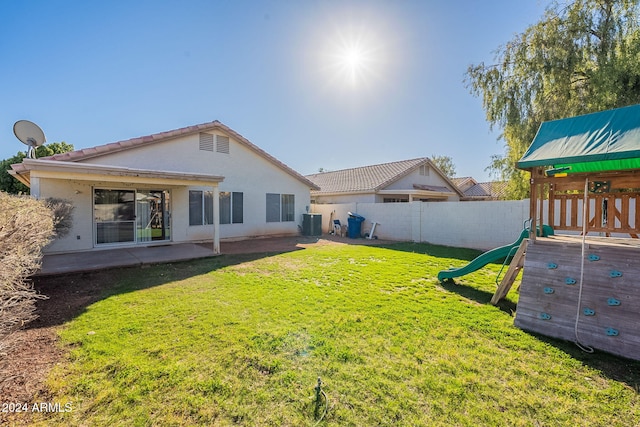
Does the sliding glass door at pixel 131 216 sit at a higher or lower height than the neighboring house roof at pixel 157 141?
lower

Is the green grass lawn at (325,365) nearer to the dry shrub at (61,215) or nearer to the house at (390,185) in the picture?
the dry shrub at (61,215)

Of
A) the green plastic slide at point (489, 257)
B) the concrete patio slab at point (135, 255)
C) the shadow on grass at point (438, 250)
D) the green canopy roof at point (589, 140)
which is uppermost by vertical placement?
the green canopy roof at point (589, 140)

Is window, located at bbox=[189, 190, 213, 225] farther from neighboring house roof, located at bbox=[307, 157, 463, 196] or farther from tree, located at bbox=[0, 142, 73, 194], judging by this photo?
tree, located at bbox=[0, 142, 73, 194]

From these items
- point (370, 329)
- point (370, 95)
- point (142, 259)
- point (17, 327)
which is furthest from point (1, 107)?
point (370, 329)

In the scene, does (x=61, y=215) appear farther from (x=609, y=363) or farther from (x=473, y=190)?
(x=473, y=190)

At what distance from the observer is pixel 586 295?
3.80 metres

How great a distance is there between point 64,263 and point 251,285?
18.6ft

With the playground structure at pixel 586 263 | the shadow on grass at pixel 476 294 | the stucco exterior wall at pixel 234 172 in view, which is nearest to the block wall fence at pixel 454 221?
the stucco exterior wall at pixel 234 172

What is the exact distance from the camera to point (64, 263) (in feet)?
24.8

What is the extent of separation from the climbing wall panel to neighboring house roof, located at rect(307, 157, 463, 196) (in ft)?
45.2

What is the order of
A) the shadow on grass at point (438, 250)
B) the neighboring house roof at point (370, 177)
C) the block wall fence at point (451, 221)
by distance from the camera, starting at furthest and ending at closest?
1. the neighboring house roof at point (370, 177)
2. the block wall fence at point (451, 221)
3. the shadow on grass at point (438, 250)

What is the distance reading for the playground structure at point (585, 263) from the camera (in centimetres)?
352

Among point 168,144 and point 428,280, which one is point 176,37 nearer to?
point 168,144

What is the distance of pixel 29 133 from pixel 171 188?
426cm
